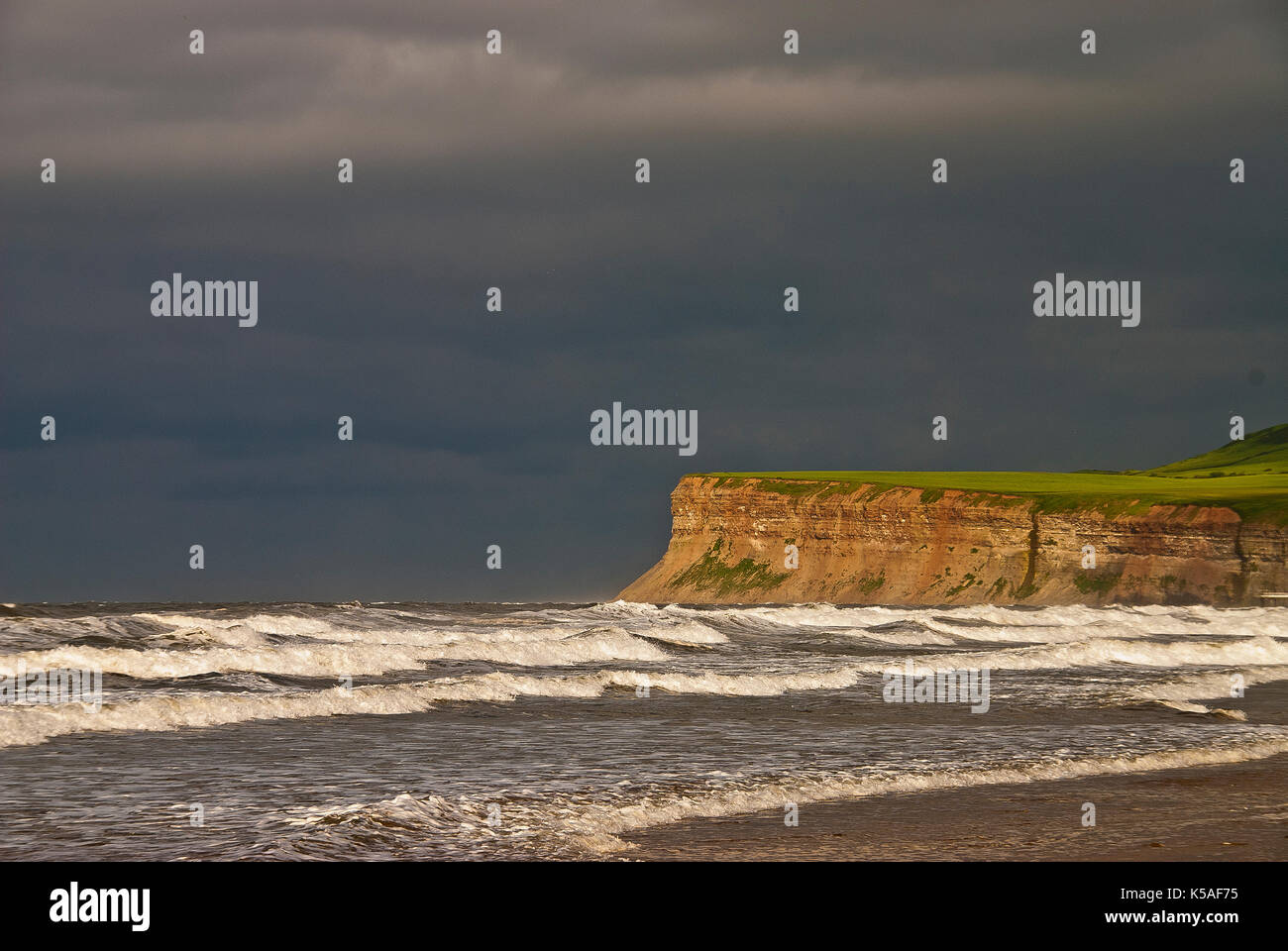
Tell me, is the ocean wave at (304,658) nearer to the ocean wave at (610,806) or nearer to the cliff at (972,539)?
the ocean wave at (610,806)

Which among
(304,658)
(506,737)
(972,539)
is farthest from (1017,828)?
(972,539)

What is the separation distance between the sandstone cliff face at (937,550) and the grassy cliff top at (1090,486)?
25.3 inches

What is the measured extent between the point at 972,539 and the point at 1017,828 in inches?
4449

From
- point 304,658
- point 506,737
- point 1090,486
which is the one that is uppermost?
point 1090,486

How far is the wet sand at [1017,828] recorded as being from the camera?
11.5 m

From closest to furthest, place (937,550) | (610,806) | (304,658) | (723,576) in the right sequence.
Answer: (610,806) → (304,658) → (937,550) → (723,576)

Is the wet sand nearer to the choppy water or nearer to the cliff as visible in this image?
the choppy water

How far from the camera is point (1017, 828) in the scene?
12773 millimetres

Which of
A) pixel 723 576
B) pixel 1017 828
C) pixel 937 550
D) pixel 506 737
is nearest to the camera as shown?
pixel 1017 828

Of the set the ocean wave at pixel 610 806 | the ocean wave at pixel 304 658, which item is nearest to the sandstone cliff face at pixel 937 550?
the ocean wave at pixel 304 658

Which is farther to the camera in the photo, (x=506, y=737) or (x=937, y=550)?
(x=937, y=550)

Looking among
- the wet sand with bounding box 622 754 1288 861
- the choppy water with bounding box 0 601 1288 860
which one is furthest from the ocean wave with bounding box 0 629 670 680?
the wet sand with bounding box 622 754 1288 861

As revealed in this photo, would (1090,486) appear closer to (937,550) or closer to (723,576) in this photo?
(937,550)

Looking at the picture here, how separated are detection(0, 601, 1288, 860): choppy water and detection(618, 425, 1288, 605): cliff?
6860cm
